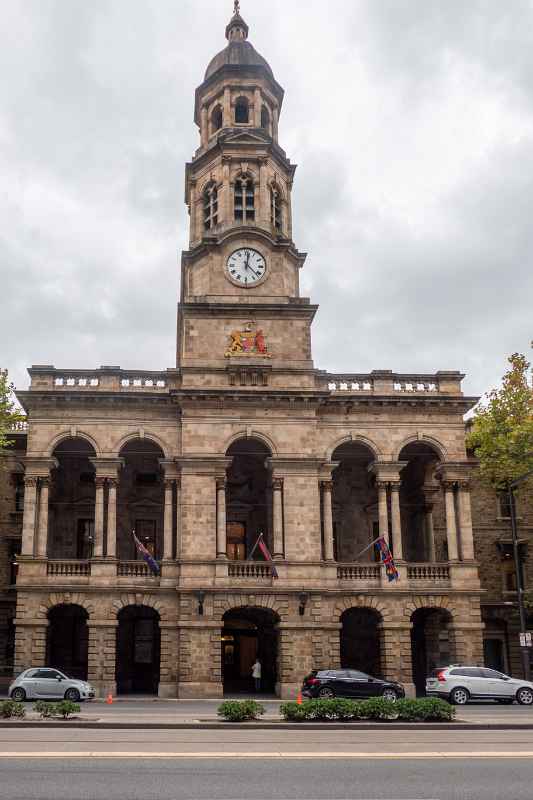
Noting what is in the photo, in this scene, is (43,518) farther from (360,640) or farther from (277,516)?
(360,640)

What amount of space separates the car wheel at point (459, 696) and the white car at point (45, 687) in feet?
48.3

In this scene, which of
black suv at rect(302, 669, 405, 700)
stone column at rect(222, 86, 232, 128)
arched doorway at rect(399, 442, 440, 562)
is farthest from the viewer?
stone column at rect(222, 86, 232, 128)

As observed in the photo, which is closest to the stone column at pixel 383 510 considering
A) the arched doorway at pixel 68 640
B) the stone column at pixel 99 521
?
the stone column at pixel 99 521

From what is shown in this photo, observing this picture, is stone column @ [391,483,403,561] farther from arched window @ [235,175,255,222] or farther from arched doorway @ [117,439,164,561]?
arched window @ [235,175,255,222]

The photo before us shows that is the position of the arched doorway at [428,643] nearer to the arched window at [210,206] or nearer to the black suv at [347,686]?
the black suv at [347,686]

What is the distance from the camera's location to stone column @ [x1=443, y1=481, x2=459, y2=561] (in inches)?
1633

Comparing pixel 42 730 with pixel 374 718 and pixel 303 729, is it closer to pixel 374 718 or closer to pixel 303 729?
pixel 303 729

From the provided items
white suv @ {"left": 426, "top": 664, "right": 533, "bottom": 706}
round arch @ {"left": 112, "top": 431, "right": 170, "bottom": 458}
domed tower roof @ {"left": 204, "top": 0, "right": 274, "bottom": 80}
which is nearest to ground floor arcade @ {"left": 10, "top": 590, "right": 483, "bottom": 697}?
white suv @ {"left": 426, "top": 664, "right": 533, "bottom": 706}

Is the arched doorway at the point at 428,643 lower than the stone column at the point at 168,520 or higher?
lower

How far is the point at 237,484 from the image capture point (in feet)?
149

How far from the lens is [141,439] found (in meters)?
41.8

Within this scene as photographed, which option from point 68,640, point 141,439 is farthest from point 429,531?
point 68,640

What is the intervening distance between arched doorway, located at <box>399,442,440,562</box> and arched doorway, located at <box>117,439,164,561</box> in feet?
45.7

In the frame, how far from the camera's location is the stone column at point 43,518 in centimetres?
4003
